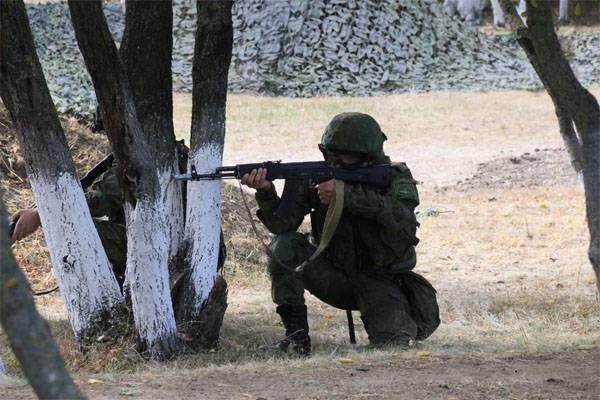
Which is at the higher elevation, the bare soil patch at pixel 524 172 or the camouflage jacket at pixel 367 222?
the camouflage jacket at pixel 367 222

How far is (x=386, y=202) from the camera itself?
5.13 meters

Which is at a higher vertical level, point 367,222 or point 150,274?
point 367,222

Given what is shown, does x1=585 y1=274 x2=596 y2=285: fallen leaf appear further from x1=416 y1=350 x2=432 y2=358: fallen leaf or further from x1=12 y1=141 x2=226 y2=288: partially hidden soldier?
x1=12 y1=141 x2=226 y2=288: partially hidden soldier

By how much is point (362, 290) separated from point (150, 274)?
1192mm

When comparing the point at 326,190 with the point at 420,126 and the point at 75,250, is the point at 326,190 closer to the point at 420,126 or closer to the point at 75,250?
the point at 75,250

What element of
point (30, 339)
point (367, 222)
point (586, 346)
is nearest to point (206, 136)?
point (367, 222)

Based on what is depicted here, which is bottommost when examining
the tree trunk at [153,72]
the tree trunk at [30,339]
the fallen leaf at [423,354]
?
the fallen leaf at [423,354]

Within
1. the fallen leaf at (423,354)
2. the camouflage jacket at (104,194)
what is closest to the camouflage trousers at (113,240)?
the camouflage jacket at (104,194)

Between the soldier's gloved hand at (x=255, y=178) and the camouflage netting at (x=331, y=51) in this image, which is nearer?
the soldier's gloved hand at (x=255, y=178)

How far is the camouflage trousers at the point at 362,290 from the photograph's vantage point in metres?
A: 5.46

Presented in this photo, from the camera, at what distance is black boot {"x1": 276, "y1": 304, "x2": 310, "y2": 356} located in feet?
17.9

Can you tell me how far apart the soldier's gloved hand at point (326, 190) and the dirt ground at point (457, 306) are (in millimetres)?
819

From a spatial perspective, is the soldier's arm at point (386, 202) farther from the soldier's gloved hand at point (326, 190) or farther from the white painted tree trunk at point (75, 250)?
the white painted tree trunk at point (75, 250)

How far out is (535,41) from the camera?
4.84 m
